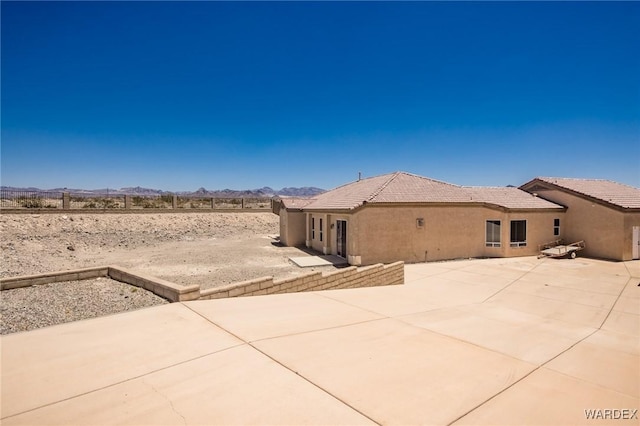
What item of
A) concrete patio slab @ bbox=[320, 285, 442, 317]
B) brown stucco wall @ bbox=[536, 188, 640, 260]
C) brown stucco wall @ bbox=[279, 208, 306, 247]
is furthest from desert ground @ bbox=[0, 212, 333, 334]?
brown stucco wall @ bbox=[536, 188, 640, 260]

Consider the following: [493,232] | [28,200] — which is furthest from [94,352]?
[28,200]

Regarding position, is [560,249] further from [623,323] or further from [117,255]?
[117,255]

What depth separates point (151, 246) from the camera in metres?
27.4

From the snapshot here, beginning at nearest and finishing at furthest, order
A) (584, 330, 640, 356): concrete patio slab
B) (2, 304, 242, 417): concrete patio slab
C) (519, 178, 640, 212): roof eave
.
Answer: (2, 304, 242, 417): concrete patio slab
(584, 330, 640, 356): concrete patio slab
(519, 178, 640, 212): roof eave

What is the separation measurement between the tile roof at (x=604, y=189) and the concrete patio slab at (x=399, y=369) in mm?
20886

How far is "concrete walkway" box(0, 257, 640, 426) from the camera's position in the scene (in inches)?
158

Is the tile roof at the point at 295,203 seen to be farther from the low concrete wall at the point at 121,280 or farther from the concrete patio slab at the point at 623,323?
the concrete patio slab at the point at 623,323

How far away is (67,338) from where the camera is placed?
607 cm

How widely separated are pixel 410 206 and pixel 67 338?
16.5m

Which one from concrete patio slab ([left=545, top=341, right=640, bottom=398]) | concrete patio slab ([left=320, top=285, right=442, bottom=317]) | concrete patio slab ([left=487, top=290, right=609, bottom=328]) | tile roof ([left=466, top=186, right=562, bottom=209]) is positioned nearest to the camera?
concrete patio slab ([left=545, top=341, right=640, bottom=398])

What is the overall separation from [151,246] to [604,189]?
32636mm

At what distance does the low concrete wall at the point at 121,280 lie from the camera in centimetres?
862

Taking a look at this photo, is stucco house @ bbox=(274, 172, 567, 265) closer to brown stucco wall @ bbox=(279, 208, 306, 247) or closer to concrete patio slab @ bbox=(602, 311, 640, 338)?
brown stucco wall @ bbox=(279, 208, 306, 247)

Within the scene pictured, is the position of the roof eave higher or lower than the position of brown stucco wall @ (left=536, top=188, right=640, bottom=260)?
higher
